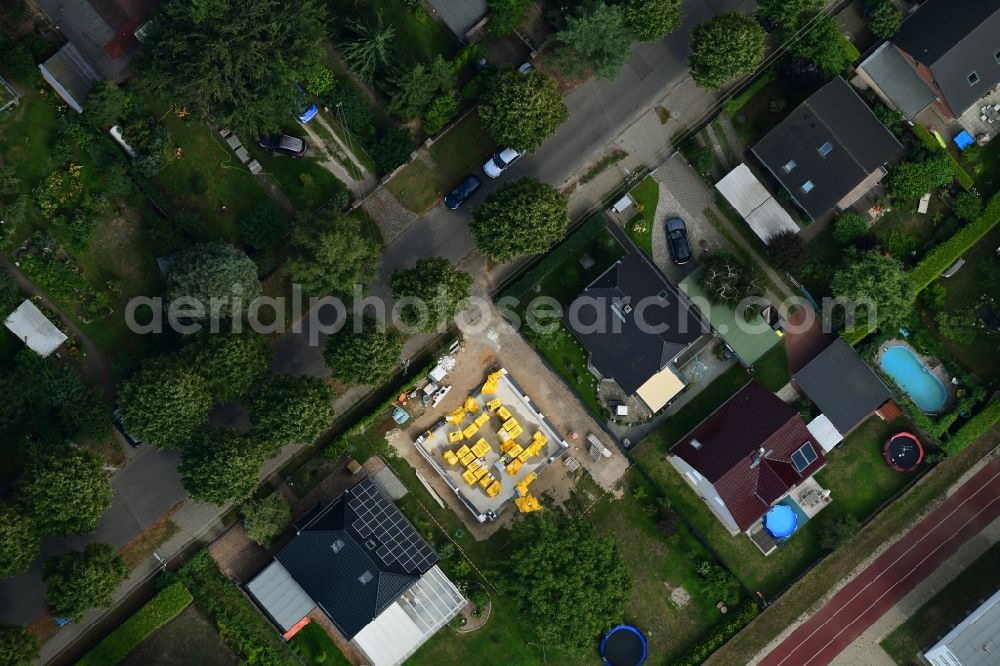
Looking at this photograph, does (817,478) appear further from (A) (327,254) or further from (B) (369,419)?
(A) (327,254)

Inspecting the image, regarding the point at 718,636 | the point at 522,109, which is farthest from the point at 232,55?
the point at 718,636

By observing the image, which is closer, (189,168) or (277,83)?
(277,83)

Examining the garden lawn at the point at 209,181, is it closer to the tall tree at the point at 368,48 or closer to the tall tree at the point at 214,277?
the tall tree at the point at 214,277

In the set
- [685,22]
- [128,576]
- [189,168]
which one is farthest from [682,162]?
[128,576]

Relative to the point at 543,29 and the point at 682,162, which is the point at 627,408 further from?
the point at 543,29

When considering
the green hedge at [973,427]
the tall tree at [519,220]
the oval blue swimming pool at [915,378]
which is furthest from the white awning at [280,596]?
the green hedge at [973,427]

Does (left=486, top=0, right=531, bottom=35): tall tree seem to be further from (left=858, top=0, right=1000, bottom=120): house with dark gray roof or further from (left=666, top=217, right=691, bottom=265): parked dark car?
(left=858, top=0, right=1000, bottom=120): house with dark gray roof
